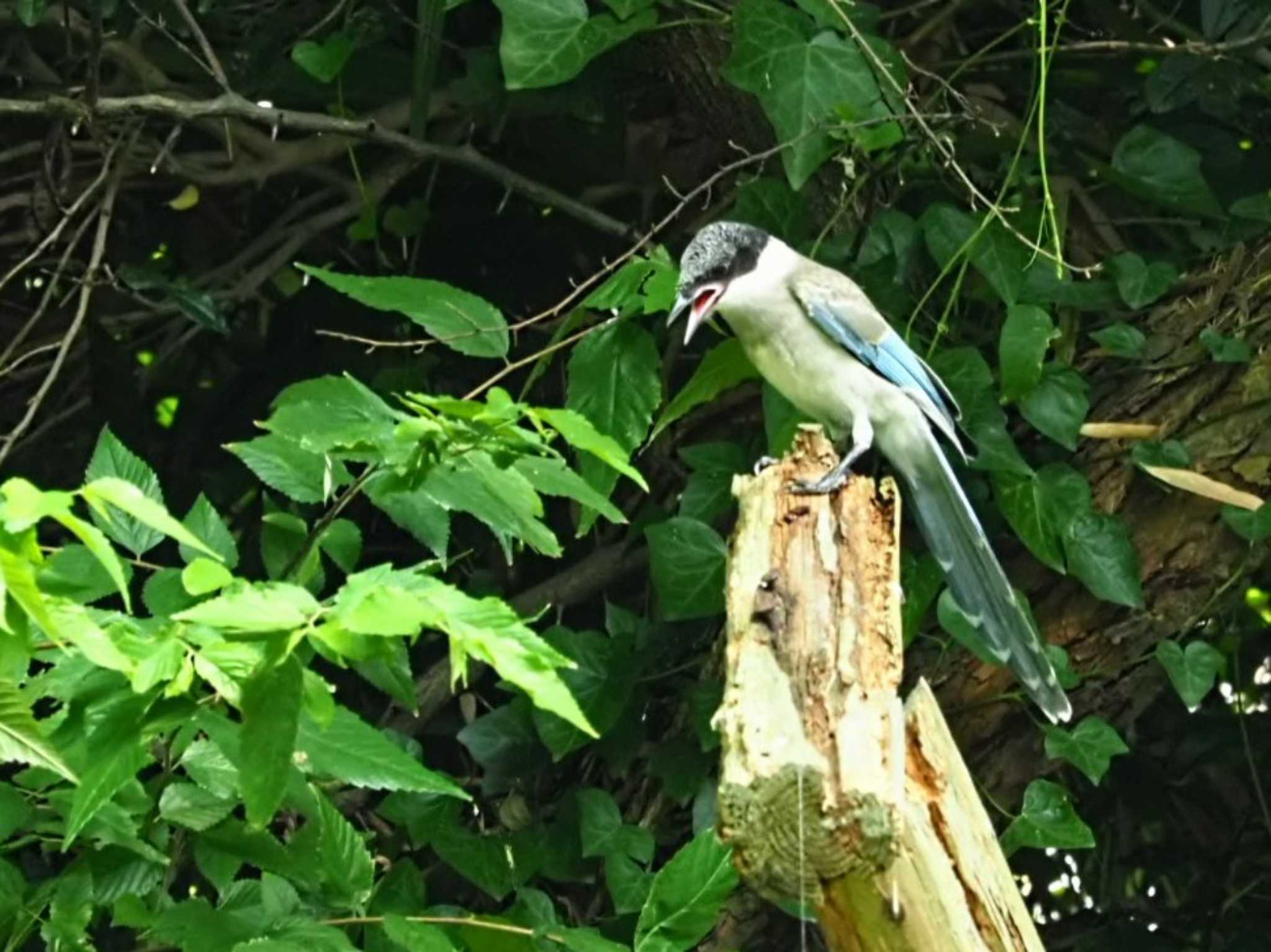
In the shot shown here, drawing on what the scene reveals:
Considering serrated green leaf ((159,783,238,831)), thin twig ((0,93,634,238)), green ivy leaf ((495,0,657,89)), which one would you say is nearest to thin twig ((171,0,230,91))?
thin twig ((0,93,634,238))

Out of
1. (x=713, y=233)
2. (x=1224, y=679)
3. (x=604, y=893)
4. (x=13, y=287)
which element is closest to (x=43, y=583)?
(x=713, y=233)

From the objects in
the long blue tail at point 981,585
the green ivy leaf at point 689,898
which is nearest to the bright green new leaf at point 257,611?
the green ivy leaf at point 689,898

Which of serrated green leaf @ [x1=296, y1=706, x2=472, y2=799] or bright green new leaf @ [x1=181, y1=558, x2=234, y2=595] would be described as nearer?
bright green new leaf @ [x1=181, y1=558, x2=234, y2=595]

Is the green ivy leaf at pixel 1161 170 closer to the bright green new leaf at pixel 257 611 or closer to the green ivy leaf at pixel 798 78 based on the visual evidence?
the green ivy leaf at pixel 798 78

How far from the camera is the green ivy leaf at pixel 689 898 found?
7.41ft

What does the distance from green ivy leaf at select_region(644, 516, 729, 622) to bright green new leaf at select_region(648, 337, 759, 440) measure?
172mm

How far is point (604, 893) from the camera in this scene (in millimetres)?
3141

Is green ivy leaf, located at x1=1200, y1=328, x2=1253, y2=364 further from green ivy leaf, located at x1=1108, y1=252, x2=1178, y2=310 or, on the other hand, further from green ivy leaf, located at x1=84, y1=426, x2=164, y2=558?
green ivy leaf, located at x1=84, y1=426, x2=164, y2=558

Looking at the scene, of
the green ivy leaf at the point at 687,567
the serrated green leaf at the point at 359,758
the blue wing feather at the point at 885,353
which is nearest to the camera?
the serrated green leaf at the point at 359,758

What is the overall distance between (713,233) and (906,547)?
25.6 inches

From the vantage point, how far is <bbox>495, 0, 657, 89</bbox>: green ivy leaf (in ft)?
9.92

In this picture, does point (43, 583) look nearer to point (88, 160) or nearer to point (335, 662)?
point (335, 662)

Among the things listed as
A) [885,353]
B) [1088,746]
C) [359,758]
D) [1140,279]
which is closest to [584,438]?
[359,758]

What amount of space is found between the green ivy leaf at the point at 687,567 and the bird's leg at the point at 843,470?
29 centimetres
